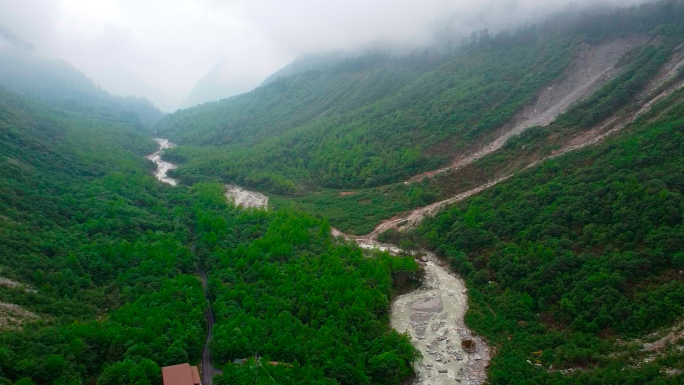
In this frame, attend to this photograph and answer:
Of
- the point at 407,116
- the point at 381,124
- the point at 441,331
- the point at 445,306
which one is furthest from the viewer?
the point at 381,124

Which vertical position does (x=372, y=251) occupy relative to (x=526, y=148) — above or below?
below

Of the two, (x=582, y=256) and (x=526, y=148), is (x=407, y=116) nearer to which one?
(x=526, y=148)

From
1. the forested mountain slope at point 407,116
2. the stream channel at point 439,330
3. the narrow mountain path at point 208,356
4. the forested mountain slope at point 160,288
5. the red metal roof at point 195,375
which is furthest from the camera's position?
the forested mountain slope at point 407,116

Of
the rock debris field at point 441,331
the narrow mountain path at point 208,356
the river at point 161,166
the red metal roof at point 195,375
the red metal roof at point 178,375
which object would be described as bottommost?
the rock debris field at point 441,331

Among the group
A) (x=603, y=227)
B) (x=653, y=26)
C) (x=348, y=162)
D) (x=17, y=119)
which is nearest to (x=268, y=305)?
(x=603, y=227)

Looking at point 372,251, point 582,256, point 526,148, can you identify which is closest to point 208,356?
point 372,251

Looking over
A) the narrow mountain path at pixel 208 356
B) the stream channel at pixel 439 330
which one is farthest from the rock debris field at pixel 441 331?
the narrow mountain path at pixel 208 356

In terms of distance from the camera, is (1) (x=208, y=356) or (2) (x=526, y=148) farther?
(2) (x=526, y=148)

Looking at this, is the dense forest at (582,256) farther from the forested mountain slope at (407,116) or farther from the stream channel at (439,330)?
the forested mountain slope at (407,116)
